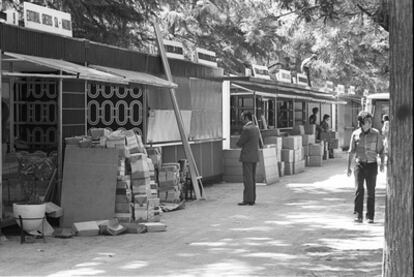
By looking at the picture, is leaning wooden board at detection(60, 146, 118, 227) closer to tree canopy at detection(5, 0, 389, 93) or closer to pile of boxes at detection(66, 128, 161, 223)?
pile of boxes at detection(66, 128, 161, 223)

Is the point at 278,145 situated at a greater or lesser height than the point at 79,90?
lesser

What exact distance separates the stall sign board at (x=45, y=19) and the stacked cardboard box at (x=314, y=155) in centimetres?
1505

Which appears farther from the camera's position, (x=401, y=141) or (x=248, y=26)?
(x=248, y=26)

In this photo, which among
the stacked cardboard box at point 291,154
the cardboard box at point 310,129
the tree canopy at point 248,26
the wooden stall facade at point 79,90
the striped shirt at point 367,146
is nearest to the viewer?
the wooden stall facade at point 79,90

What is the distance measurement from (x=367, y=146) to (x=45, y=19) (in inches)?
226

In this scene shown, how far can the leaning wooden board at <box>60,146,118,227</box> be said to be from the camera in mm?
11734

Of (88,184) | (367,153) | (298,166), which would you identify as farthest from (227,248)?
(298,166)

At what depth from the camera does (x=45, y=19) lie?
497 inches

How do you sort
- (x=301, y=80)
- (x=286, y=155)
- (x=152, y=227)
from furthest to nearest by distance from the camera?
(x=301, y=80) → (x=286, y=155) → (x=152, y=227)

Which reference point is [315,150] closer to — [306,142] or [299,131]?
[306,142]

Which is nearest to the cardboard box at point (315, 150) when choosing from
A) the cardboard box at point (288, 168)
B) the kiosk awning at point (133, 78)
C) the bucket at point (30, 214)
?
the cardboard box at point (288, 168)

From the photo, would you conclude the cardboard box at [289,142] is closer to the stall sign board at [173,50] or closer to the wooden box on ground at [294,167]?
the wooden box on ground at [294,167]

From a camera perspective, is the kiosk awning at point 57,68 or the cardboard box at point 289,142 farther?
the cardboard box at point 289,142

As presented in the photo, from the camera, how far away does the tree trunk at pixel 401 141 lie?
5.53 metres
